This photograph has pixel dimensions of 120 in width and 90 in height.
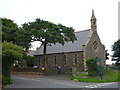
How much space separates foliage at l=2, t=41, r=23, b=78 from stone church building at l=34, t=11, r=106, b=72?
24032 millimetres

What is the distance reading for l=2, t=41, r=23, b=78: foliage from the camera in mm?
17369

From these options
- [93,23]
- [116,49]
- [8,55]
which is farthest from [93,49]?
[8,55]

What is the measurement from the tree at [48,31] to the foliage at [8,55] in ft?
41.8

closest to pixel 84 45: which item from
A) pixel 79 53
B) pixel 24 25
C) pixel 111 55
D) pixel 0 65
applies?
pixel 79 53

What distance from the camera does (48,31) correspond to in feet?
103

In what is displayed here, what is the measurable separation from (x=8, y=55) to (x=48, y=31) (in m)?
14.6

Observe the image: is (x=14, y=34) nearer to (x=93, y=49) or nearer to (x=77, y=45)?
(x=77, y=45)

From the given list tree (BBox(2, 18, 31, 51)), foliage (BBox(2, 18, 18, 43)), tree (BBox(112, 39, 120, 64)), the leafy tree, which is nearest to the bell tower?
tree (BBox(112, 39, 120, 64))

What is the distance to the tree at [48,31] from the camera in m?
31.4

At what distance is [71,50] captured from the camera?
4544cm

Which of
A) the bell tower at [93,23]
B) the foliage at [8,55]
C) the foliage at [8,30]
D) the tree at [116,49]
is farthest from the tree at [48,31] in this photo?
the tree at [116,49]

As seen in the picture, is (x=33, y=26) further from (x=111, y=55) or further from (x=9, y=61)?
(x=111, y=55)

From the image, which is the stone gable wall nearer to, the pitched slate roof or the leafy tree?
the pitched slate roof

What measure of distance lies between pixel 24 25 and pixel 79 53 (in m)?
→ 16.0
